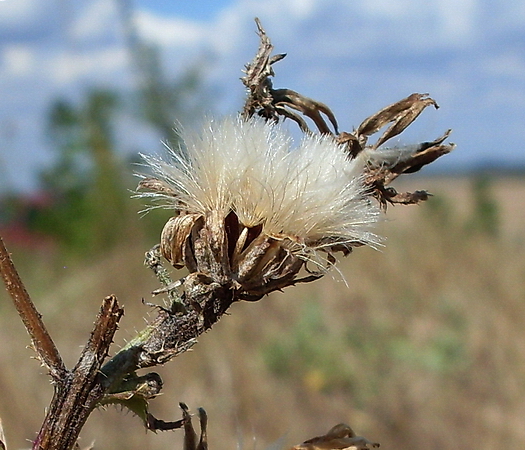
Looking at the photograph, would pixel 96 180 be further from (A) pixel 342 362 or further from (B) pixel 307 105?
(B) pixel 307 105

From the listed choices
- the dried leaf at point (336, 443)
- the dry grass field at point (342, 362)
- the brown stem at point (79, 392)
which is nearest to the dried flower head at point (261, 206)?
the brown stem at point (79, 392)

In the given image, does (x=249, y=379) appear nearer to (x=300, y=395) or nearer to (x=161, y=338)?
(x=300, y=395)

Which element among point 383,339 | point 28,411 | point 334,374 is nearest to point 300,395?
point 334,374

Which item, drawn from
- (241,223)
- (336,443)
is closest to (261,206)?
(241,223)

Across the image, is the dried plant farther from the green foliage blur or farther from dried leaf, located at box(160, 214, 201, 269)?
the green foliage blur

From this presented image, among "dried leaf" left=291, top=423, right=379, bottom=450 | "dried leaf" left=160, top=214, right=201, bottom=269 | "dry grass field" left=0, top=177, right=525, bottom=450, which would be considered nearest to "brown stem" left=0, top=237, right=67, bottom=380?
"dried leaf" left=160, top=214, right=201, bottom=269

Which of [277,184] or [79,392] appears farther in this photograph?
[277,184]
